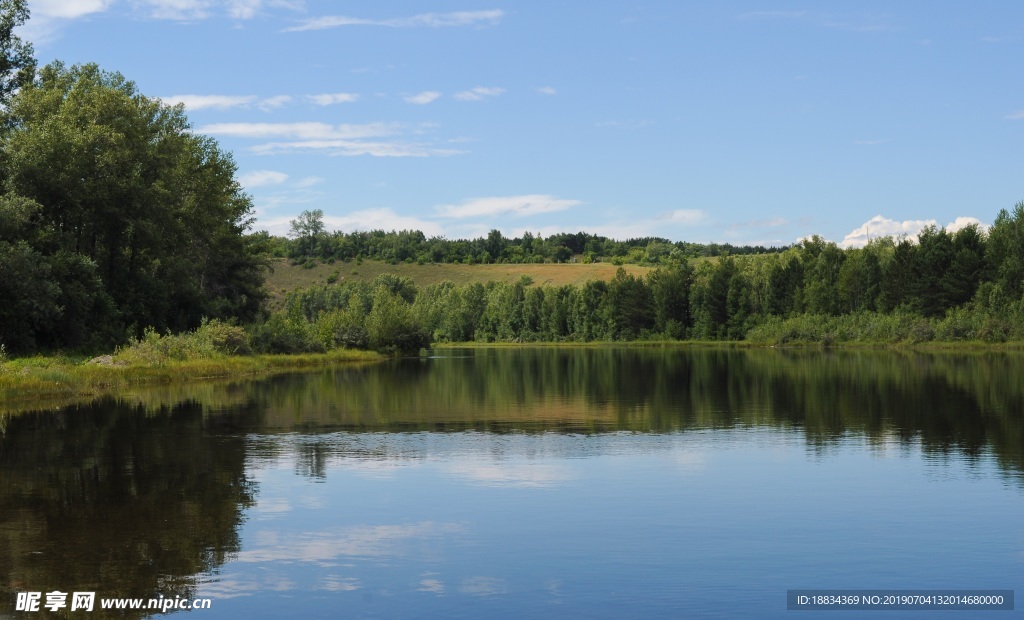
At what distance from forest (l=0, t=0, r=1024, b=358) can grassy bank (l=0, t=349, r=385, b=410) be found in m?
2.13

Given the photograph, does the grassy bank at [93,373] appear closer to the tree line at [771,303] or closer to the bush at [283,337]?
the bush at [283,337]

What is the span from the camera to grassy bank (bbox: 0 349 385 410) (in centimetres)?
3609

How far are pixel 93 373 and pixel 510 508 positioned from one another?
32.3 meters

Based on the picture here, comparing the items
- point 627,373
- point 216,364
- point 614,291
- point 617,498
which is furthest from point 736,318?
point 617,498

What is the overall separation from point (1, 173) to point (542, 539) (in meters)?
49.0

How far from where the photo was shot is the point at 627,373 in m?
61.4

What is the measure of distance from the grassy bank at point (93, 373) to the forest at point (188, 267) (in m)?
2.13

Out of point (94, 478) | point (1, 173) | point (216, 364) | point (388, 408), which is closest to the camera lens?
point (94, 478)

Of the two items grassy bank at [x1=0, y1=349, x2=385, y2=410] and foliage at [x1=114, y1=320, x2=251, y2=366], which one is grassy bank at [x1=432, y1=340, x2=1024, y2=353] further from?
grassy bank at [x1=0, y1=349, x2=385, y2=410]

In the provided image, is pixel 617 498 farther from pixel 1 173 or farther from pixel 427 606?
pixel 1 173

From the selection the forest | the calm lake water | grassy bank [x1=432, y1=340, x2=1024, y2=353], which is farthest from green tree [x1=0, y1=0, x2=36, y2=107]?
grassy bank [x1=432, y1=340, x2=1024, y2=353]

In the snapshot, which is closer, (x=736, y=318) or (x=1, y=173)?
(x=1, y=173)

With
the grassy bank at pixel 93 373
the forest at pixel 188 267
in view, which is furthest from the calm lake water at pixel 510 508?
the forest at pixel 188 267

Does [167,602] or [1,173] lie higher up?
[1,173]
